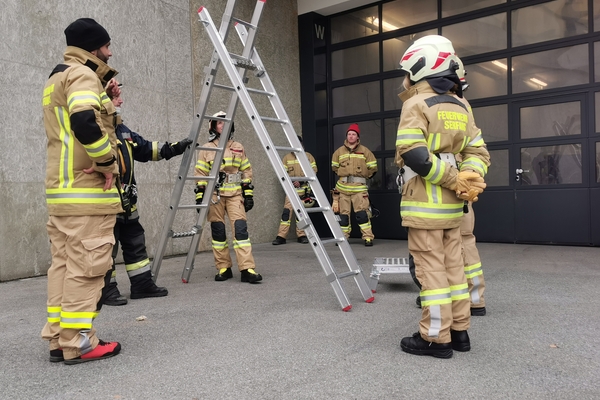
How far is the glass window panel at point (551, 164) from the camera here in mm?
7637

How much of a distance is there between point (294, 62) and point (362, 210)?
3463mm

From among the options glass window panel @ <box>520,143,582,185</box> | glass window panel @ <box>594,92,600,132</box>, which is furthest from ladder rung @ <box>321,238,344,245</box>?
glass window panel @ <box>594,92,600,132</box>

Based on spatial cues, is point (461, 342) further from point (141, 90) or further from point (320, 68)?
point (320, 68)

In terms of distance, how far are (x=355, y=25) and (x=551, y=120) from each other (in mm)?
4091

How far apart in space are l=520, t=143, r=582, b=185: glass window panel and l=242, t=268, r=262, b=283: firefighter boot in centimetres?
502

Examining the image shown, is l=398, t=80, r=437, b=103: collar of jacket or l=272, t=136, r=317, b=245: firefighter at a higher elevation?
l=398, t=80, r=437, b=103: collar of jacket

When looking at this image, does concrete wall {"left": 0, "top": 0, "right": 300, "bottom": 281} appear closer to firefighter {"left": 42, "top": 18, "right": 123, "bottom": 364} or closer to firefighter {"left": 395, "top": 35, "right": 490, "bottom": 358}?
firefighter {"left": 42, "top": 18, "right": 123, "bottom": 364}

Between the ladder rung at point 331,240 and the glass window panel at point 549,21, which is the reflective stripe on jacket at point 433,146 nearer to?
the ladder rung at point 331,240

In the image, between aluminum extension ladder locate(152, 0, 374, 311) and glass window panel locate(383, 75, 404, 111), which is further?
glass window panel locate(383, 75, 404, 111)

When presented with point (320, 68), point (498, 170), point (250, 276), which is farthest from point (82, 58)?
point (320, 68)

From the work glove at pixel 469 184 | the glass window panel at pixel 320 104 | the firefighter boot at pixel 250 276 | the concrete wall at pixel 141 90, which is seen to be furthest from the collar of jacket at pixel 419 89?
the glass window panel at pixel 320 104

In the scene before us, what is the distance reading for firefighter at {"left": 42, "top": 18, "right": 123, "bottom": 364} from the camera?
9.52ft

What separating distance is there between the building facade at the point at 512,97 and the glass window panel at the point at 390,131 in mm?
19

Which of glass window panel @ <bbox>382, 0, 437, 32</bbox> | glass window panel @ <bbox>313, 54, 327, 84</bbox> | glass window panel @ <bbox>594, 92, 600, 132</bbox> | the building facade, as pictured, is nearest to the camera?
glass window panel @ <bbox>594, 92, 600, 132</bbox>
